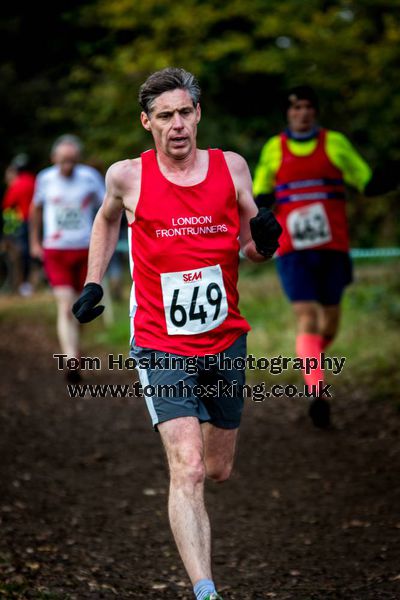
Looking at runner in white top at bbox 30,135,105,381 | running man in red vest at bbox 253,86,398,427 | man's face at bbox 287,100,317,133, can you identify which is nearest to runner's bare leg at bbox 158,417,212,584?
running man in red vest at bbox 253,86,398,427

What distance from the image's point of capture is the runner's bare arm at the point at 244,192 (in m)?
4.31

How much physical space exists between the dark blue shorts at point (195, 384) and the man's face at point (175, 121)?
Result: 0.80 meters

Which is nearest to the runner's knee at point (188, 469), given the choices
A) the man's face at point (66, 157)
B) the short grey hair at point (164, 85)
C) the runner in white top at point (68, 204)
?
the short grey hair at point (164, 85)

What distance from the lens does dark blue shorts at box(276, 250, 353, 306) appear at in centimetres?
717

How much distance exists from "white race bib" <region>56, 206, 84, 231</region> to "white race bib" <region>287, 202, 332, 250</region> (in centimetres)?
286

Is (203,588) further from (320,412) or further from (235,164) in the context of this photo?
(320,412)

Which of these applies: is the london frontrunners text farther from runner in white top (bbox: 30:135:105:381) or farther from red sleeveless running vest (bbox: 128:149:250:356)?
runner in white top (bbox: 30:135:105:381)

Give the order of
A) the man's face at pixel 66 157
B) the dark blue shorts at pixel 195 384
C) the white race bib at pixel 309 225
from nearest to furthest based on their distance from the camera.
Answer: the dark blue shorts at pixel 195 384 → the white race bib at pixel 309 225 → the man's face at pixel 66 157

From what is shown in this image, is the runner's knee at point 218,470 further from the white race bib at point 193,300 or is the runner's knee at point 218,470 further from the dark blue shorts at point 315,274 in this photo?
the dark blue shorts at point 315,274

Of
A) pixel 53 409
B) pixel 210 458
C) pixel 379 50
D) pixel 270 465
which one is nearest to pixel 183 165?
pixel 210 458

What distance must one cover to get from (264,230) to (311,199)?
9.99 feet

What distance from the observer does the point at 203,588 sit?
11.7 ft

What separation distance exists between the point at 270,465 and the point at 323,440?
676 mm

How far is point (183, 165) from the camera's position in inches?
167
